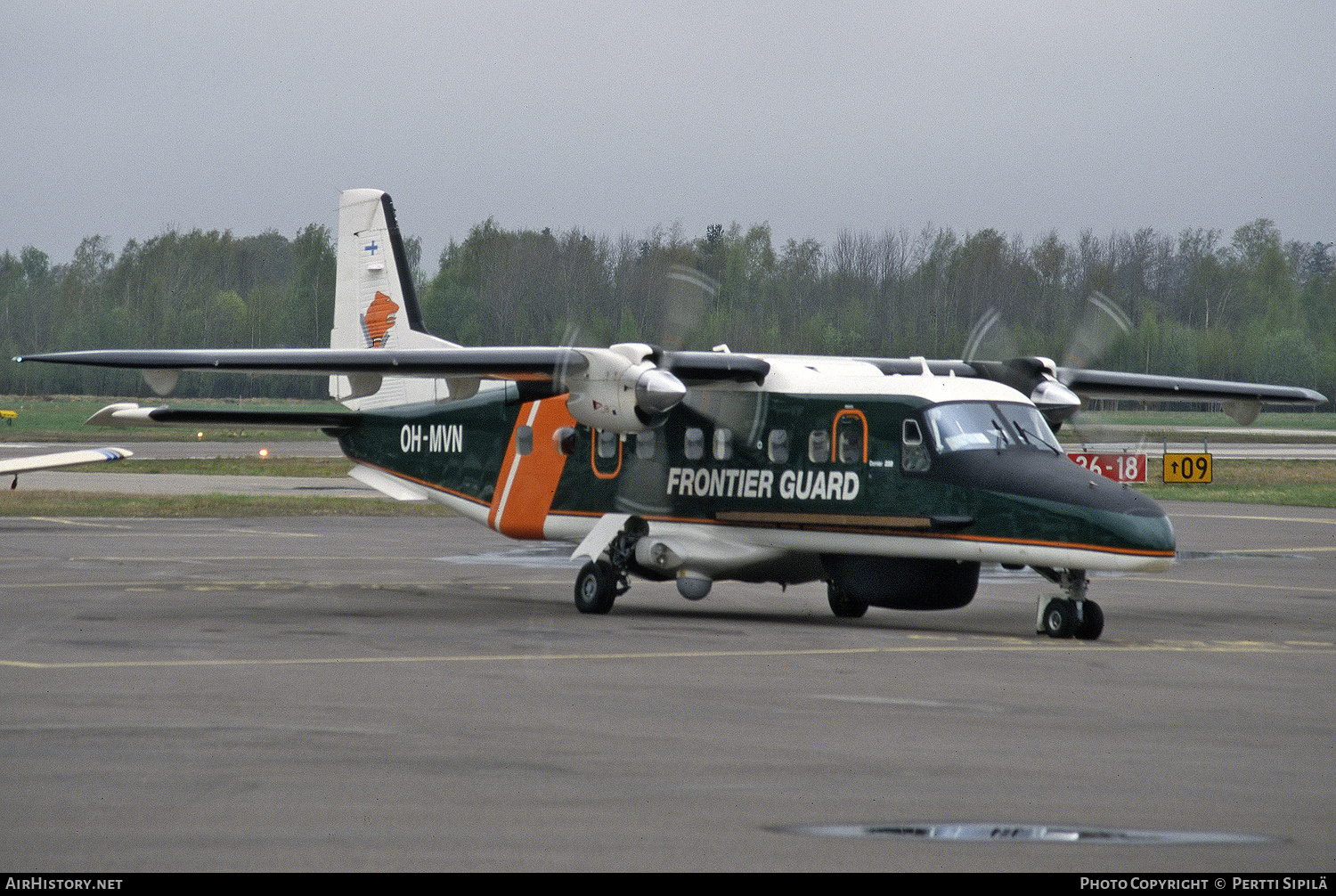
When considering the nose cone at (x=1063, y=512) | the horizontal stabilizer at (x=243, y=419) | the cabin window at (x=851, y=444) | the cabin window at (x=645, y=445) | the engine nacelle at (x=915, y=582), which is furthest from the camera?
the horizontal stabilizer at (x=243, y=419)

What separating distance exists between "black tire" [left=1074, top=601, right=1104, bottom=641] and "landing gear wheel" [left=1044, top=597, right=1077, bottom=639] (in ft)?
0.24

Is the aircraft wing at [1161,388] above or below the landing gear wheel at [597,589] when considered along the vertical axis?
above

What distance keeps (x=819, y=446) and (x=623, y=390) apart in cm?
233

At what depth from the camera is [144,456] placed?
199 ft

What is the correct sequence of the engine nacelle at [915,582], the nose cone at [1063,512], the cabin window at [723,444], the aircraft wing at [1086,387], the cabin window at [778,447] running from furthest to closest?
1. the aircraft wing at [1086,387]
2. the cabin window at [723,444]
3. the cabin window at [778,447]
4. the engine nacelle at [915,582]
5. the nose cone at [1063,512]

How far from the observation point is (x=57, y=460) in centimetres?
3491

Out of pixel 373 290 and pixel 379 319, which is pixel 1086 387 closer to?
pixel 379 319

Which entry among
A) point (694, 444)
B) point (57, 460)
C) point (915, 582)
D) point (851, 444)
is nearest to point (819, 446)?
point (851, 444)

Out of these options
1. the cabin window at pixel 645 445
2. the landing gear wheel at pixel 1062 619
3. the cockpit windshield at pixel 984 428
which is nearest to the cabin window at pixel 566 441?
the cabin window at pixel 645 445

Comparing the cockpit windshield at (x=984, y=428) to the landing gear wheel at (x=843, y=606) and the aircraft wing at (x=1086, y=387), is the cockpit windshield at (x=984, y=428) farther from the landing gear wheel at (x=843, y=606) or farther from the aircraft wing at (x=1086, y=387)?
the landing gear wheel at (x=843, y=606)

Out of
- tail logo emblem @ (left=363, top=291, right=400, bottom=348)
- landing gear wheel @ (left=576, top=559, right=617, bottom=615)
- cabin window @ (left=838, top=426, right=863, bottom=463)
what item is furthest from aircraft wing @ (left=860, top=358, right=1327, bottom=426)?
tail logo emblem @ (left=363, top=291, right=400, bottom=348)

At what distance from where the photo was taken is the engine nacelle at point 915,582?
17.8 metres

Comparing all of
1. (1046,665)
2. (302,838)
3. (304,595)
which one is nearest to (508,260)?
(304,595)

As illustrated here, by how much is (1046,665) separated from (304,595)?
9.96 m
